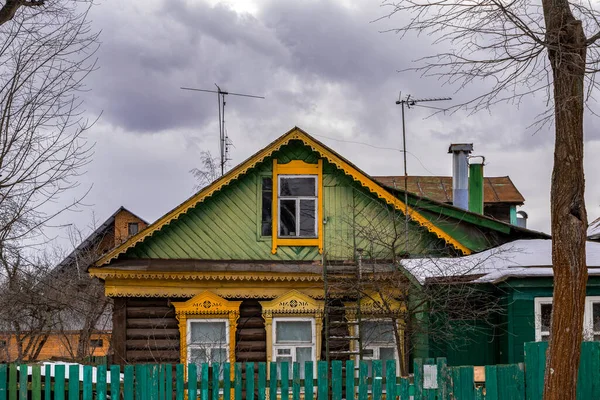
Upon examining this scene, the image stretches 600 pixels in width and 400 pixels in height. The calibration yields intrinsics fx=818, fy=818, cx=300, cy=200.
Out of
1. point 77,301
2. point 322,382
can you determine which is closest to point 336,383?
point 322,382

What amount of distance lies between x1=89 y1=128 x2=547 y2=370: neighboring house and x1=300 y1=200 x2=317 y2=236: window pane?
0.07ft

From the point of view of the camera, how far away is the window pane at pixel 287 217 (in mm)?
17078

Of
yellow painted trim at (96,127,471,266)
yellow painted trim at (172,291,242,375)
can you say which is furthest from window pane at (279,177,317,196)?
yellow painted trim at (172,291,242,375)

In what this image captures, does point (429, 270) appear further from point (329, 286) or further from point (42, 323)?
point (42, 323)

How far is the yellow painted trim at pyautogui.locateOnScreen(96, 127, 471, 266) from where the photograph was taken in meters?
16.3

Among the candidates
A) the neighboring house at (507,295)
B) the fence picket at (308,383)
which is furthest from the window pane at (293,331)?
the fence picket at (308,383)

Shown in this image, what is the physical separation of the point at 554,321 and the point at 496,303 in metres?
5.71

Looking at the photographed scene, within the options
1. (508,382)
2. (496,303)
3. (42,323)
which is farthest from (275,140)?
(42,323)

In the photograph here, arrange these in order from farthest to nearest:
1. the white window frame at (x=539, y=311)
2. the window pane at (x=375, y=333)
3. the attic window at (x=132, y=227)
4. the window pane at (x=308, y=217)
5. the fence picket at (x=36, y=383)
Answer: the attic window at (x=132, y=227) < the window pane at (x=308, y=217) < the window pane at (x=375, y=333) < the white window frame at (x=539, y=311) < the fence picket at (x=36, y=383)

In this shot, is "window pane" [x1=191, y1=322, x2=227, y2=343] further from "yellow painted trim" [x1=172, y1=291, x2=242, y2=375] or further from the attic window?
the attic window

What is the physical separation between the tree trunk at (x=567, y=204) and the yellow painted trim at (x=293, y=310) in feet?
27.3

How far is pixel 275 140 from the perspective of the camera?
655 inches

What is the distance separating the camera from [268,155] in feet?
55.2

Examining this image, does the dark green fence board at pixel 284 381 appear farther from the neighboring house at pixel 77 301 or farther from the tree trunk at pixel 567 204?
the neighboring house at pixel 77 301
